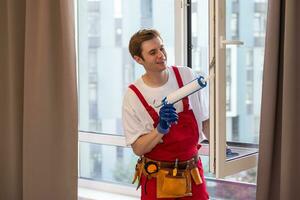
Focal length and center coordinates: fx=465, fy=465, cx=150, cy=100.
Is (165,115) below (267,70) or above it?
below

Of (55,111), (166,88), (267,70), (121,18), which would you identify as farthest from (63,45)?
(267,70)

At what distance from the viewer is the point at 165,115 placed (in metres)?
1.86

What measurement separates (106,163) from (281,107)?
1485mm

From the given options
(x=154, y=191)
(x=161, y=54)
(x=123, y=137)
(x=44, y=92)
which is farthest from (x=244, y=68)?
(x=44, y=92)

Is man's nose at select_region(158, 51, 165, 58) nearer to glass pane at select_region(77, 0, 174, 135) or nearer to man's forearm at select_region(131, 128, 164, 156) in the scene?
man's forearm at select_region(131, 128, 164, 156)

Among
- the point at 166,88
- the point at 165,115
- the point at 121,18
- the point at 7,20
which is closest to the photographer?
the point at 165,115

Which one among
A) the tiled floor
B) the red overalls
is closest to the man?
the red overalls

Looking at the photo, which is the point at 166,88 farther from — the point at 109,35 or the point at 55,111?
the point at 109,35

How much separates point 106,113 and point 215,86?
1.27 meters

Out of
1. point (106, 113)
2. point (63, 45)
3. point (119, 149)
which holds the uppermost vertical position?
point (63, 45)

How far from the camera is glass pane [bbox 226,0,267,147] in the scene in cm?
223

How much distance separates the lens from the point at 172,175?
1.97 metres

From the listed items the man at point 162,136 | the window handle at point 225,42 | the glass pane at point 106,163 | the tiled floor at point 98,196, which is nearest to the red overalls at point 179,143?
the man at point 162,136

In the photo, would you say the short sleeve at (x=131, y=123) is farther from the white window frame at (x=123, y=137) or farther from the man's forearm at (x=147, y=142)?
the white window frame at (x=123, y=137)
